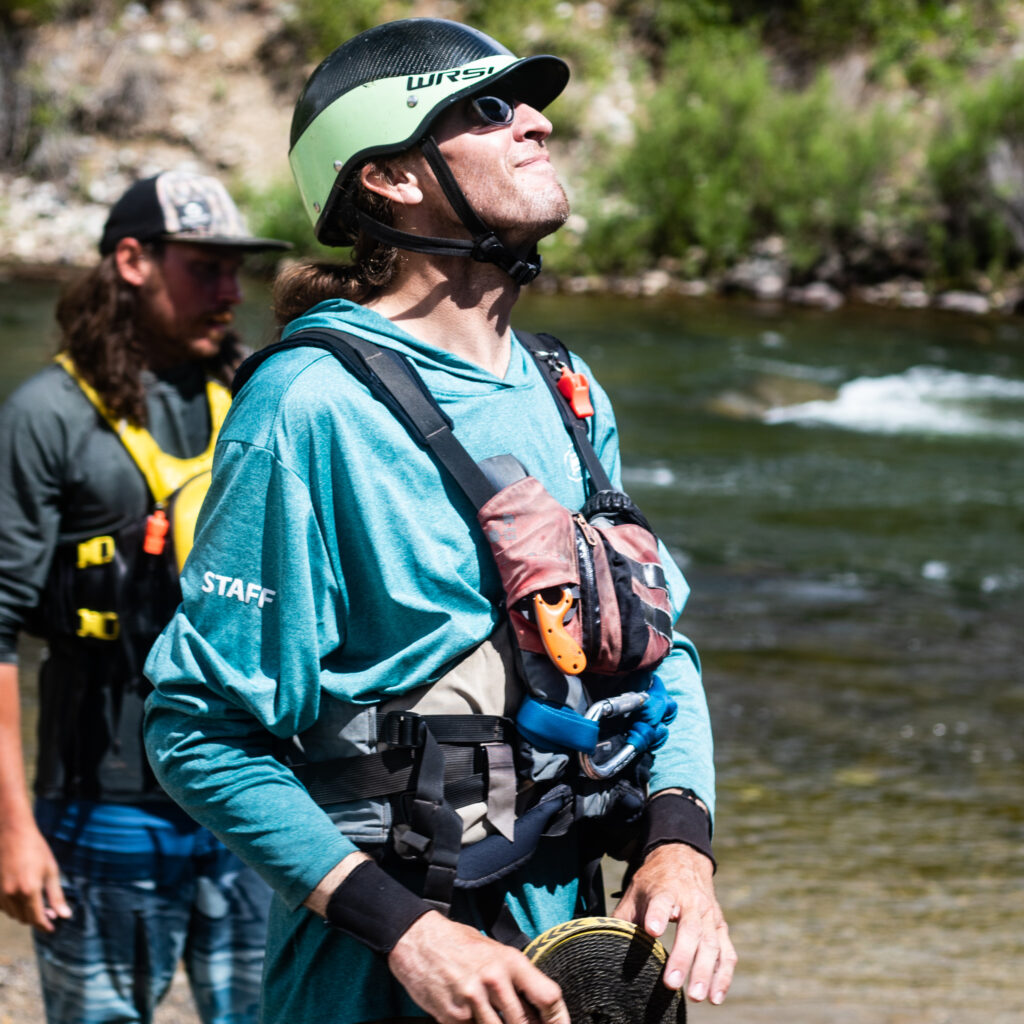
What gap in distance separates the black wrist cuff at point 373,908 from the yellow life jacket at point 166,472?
49.1 inches

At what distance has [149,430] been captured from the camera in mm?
2949

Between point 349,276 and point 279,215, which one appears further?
point 279,215

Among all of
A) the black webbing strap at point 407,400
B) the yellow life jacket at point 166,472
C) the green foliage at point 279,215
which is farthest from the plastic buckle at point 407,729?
the green foliage at point 279,215

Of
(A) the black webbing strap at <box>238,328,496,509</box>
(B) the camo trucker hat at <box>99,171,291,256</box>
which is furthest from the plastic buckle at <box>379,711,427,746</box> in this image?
(B) the camo trucker hat at <box>99,171,291,256</box>

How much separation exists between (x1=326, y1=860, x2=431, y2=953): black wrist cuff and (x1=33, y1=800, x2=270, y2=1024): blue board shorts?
1.26 metres

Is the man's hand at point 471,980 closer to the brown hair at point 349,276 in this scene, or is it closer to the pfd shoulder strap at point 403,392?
the pfd shoulder strap at point 403,392

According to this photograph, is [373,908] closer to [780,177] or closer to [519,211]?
[519,211]

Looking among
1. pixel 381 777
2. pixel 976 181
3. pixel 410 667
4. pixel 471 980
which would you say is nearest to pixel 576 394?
pixel 410 667

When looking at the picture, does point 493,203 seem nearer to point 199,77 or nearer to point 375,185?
point 375,185

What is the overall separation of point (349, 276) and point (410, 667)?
611mm

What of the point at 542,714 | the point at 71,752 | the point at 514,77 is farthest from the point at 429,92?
the point at 71,752

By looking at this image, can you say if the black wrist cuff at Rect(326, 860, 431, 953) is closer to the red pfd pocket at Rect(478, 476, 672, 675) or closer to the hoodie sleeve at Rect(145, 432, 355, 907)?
the hoodie sleeve at Rect(145, 432, 355, 907)

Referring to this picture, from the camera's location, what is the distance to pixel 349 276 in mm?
2012

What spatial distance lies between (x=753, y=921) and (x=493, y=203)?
10.8 ft
